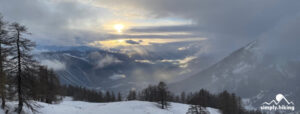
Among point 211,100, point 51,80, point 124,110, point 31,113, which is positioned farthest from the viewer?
point 211,100

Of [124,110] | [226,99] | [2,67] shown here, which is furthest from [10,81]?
[226,99]

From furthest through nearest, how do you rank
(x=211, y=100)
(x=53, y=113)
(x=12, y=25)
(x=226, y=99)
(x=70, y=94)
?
(x=70, y=94) → (x=211, y=100) → (x=226, y=99) → (x=53, y=113) → (x=12, y=25)

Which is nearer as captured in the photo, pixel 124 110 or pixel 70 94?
pixel 124 110

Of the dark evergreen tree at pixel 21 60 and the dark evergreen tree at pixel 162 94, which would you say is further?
the dark evergreen tree at pixel 162 94

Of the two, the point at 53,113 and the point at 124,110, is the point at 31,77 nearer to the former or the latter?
the point at 53,113

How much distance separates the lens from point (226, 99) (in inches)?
3162

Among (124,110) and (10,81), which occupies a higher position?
(10,81)

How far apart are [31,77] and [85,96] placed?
339 feet

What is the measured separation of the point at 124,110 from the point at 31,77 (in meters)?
24.5

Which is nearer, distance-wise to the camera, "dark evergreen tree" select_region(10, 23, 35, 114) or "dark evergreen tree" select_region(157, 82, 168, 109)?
"dark evergreen tree" select_region(10, 23, 35, 114)

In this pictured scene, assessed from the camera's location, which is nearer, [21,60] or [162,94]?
[21,60]

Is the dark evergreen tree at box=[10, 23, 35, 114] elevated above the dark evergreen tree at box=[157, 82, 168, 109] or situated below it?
above

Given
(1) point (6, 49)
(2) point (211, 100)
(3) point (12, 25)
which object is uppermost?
(3) point (12, 25)

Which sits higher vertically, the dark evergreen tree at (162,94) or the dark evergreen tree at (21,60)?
the dark evergreen tree at (21,60)
